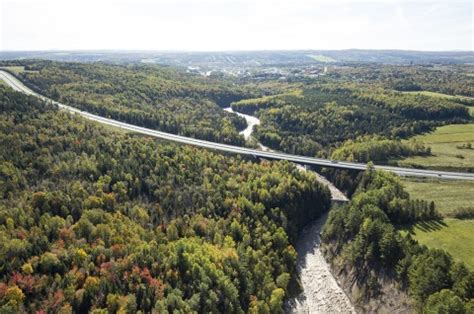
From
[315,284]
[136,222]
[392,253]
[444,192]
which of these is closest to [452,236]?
[392,253]

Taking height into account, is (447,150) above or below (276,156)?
above

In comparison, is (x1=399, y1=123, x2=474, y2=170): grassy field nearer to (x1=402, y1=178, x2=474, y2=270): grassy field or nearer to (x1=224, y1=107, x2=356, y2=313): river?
(x1=402, y1=178, x2=474, y2=270): grassy field

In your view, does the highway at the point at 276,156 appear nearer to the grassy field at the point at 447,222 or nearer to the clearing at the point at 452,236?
the grassy field at the point at 447,222

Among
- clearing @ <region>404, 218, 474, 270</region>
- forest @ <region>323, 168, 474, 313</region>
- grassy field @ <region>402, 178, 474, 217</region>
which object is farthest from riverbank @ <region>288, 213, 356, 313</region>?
grassy field @ <region>402, 178, 474, 217</region>

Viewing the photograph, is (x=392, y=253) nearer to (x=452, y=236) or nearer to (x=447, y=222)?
(x=452, y=236)

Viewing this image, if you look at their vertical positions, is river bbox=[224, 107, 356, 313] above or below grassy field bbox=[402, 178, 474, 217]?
below

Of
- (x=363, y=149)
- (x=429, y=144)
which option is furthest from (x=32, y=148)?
(x=429, y=144)

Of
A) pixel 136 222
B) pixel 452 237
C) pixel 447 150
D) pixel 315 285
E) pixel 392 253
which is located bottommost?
pixel 315 285
